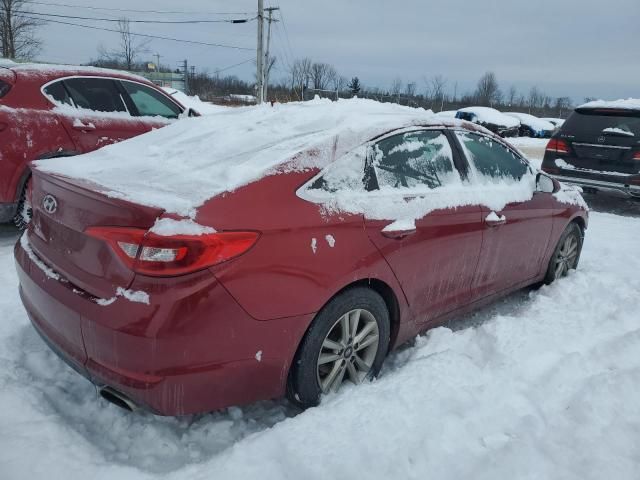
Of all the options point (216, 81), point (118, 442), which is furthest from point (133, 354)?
point (216, 81)

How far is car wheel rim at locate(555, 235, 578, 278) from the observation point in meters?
4.44

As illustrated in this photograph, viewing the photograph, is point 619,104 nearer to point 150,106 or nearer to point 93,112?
point 150,106

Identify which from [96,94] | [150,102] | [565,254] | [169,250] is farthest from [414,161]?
[150,102]

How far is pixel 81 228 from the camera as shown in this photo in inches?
84.6

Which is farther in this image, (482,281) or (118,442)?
(482,281)

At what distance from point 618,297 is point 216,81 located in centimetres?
6996

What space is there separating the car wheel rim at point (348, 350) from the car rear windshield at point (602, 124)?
6.48 meters

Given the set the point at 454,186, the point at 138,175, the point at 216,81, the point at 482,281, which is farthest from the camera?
the point at 216,81

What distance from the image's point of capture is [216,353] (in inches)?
80.1

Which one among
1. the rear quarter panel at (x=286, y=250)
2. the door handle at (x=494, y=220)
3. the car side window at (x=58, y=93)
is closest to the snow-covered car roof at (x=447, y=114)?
the door handle at (x=494, y=220)

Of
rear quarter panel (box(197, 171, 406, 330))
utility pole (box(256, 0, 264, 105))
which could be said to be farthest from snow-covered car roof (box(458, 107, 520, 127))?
rear quarter panel (box(197, 171, 406, 330))

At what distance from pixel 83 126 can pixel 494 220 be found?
407 cm

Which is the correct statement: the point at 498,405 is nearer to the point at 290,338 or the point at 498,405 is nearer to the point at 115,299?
the point at 290,338

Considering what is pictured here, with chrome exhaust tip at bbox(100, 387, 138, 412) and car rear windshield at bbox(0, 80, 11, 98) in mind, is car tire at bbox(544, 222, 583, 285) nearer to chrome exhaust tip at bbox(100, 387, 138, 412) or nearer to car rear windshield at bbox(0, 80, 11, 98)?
chrome exhaust tip at bbox(100, 387, 138, 412)
